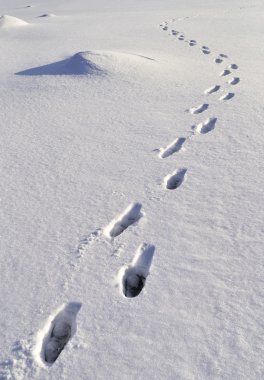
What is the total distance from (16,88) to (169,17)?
28.7 ft

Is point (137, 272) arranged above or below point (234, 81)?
above

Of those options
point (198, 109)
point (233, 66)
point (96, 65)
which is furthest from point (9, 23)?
point (198, 109)

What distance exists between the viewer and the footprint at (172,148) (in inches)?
158

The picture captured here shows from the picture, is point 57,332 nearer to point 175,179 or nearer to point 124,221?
point 124,221

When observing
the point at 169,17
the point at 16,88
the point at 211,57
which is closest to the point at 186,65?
the point at 211,57

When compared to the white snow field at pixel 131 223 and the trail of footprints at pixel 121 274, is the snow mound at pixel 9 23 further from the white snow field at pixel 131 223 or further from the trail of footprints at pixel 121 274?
the trail of footprints at pixel 121 274

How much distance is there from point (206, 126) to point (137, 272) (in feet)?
8.23

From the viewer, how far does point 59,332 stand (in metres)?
2.20

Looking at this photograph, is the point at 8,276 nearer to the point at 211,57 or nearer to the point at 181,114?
the point at 181,114

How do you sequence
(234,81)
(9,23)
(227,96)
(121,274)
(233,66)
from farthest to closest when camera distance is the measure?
(9,23) < (233,66) < (234,81) < (227,96) < (121,274)

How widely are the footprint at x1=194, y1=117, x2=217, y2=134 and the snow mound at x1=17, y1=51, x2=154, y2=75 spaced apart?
209 cm

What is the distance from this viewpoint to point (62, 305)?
7.64 feet

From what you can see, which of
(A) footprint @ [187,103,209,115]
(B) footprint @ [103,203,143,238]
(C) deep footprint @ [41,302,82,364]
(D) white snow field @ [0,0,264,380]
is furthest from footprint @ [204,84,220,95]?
(C) deep footprint @ [41,302,82,364]

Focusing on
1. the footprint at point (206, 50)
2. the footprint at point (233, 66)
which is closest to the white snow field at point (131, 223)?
the footprint at point (233, 66)
